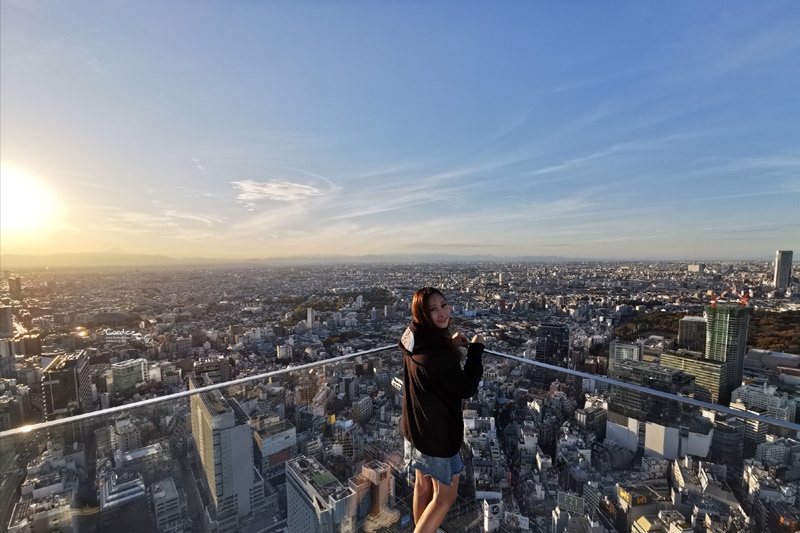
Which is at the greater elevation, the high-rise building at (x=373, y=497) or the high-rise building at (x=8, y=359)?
the high-rise building at (x=373, y=497)

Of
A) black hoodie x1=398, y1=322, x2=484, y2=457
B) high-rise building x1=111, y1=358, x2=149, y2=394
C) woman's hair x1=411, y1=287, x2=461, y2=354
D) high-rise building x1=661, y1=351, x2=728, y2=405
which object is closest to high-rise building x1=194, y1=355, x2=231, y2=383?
high-rise building x1=111, y1=358, x2=149, y2=394

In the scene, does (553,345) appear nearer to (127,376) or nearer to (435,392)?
(435,392)

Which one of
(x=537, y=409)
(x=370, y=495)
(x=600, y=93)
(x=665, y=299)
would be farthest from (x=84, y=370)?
(x=665, y=299)

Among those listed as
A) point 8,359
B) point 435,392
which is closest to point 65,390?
point 8,359

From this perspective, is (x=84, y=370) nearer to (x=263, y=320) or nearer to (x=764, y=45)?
(x=263, y=320)

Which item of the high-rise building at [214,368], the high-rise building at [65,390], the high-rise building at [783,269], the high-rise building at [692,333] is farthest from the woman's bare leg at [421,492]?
the high-rise building at [783,269]

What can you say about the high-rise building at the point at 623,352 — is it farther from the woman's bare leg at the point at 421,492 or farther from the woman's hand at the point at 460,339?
the woman's hand at the point at 460,339

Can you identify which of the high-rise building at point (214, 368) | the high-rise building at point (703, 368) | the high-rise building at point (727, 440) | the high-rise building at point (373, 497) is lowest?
the high-rise building at point (214, 368)
